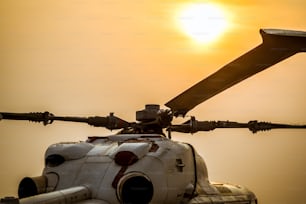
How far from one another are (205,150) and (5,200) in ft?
14.9

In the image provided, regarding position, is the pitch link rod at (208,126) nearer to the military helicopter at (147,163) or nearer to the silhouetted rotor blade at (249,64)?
the silhouetted rotor blade at (249,64)

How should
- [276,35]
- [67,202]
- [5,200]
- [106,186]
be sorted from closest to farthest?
[5,200] < [67,202] < [276,35] < [106,186]

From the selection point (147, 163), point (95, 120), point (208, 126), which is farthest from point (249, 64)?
point (95, 120)

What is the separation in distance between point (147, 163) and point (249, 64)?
3.47 feet

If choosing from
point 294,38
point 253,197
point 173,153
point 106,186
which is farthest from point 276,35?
point 253,197

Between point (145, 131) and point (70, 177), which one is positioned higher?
point (145, 131)

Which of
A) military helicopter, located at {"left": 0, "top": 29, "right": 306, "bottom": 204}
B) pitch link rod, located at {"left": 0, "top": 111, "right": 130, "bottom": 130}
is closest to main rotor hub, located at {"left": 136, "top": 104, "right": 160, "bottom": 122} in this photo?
military helicopter, located at {"left": 0, "top": 29, "right": 306, "bottom": 204}

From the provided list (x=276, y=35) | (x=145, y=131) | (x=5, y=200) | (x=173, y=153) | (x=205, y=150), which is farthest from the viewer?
(x=205, y=150)

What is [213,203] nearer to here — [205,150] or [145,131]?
[145,131]

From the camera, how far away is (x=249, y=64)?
4.23 meters

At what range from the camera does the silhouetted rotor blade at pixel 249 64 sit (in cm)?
371

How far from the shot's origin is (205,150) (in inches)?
277

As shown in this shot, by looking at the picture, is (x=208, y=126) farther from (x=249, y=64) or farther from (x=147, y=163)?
(x=147, y=163)

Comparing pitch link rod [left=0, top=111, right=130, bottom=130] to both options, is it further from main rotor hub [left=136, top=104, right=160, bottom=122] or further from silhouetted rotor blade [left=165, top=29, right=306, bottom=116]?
silhouetted rotor blade [left=165, top=29, right=306, bottom=116]
